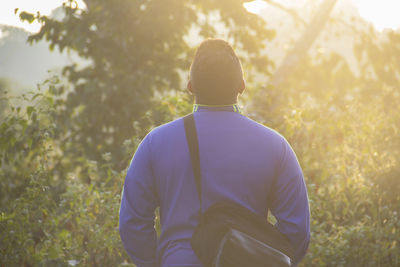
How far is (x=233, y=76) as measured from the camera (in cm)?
205

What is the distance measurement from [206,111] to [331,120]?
3.70 metres

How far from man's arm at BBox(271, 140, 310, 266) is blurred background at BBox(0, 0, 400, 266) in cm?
194

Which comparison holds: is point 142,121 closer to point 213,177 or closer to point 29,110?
point 29,110

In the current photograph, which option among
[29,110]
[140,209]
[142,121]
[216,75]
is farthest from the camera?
[142,121]

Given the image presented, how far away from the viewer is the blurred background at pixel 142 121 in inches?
161

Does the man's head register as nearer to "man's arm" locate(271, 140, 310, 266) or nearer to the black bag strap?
the black bag strap

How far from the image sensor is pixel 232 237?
186cm

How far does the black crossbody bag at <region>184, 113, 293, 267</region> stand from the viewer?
1.86 m

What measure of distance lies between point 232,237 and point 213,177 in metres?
0.26

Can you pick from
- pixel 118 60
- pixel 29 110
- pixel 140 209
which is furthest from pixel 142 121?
pixel 140 209

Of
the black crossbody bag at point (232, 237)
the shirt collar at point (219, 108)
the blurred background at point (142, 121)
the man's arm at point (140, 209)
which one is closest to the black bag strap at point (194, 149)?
the black crossbody bag at point (232, 237)

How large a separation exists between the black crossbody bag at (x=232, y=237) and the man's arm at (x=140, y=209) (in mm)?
252

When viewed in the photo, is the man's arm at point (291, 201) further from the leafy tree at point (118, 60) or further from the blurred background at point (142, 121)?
the leafy tree at point (118, 60)

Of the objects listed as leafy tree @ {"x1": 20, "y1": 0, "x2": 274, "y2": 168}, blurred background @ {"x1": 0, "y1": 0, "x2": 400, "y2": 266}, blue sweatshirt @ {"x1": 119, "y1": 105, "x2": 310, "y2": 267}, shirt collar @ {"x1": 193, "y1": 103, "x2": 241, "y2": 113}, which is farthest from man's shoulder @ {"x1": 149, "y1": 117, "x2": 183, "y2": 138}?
leafy tree @ {"x1": 20, "y1": 0, "x2": 274, "y2": 168}
